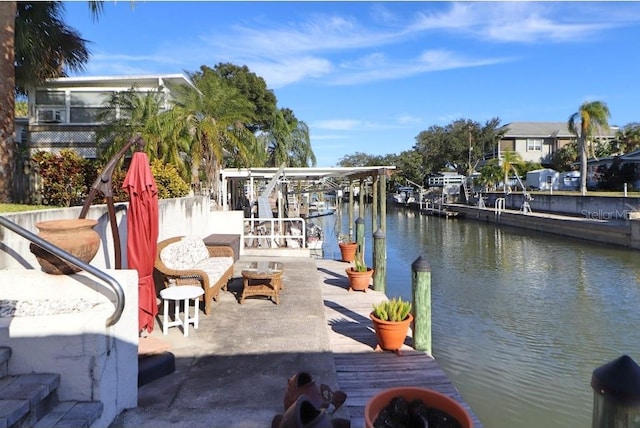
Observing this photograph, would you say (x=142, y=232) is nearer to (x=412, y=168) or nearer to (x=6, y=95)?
(x=6, y=95)

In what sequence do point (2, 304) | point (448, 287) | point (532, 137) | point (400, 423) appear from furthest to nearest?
point (532, 137), point (448, 287), point (2, 304), point (400, 423)

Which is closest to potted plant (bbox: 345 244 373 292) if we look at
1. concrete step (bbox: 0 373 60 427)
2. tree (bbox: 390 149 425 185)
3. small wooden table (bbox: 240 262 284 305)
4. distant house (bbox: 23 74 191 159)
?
small wooden table (bbox: 240 262 284 305)

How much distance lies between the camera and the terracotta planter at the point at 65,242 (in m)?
2.98

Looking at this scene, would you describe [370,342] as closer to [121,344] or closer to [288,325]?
[288,325]

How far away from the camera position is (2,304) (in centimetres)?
288

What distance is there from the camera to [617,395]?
1438 mm

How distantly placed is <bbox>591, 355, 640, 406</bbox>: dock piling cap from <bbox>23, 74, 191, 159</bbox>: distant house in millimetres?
15917

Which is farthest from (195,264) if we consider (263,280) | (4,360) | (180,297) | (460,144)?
(460,144)

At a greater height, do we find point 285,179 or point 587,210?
point 285,179

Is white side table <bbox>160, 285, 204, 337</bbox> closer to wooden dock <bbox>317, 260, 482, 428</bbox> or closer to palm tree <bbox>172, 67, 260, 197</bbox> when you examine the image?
wooden dock <bbox>317, 260, 482, 428</bbox>

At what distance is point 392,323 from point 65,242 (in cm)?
Result: 310

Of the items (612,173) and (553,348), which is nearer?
(553,348)

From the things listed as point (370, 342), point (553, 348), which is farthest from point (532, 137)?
point (370, 342)

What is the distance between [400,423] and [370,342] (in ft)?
8.42
